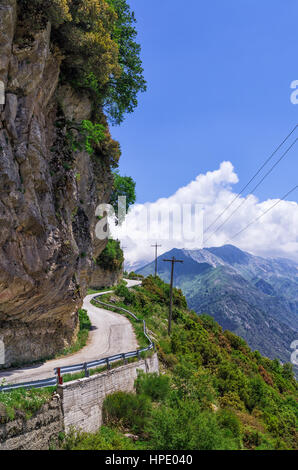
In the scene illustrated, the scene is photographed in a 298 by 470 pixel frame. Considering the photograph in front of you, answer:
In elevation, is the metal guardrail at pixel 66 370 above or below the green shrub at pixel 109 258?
below

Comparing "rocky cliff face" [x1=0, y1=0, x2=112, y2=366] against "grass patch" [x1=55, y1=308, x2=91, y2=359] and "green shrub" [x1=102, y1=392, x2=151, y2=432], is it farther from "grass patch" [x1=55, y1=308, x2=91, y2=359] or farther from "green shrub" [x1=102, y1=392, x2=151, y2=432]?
"green shrub" [x1=102, y1=392, x2=151, y2=432]

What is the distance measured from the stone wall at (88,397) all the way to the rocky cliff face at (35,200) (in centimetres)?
487

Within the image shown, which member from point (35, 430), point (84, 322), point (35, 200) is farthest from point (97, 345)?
point (35, 200)

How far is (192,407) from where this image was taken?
44.7ft

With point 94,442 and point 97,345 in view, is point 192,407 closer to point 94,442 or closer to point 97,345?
point 94,442

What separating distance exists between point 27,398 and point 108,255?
38.4 metres

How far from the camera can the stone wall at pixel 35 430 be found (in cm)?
979

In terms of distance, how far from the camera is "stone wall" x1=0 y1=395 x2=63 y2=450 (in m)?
9.79

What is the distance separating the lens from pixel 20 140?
1444cm

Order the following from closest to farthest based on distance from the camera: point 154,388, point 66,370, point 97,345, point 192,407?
point 66,370 < point 192,407 < point 154,388 < point 97,345

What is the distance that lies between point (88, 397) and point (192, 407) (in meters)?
4.75

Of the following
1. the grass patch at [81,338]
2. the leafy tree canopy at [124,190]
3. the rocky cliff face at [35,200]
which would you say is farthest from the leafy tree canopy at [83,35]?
the leafy tree canopy at [124,190]

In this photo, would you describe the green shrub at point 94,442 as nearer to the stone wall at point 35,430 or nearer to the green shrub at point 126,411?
the stone wall at point 35,430
